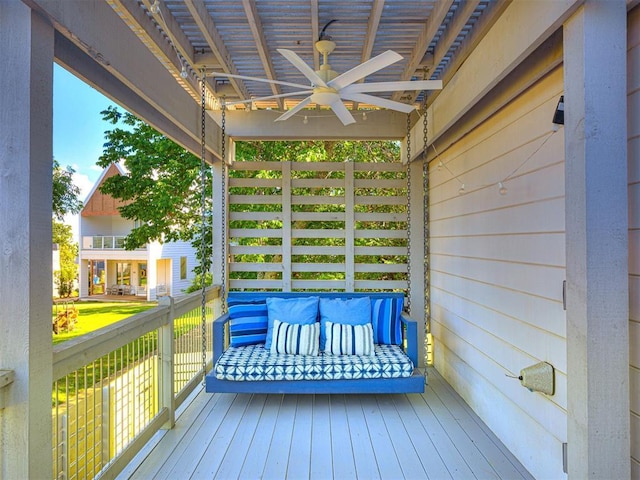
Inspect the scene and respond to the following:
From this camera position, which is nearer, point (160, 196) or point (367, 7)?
point (367, 7)

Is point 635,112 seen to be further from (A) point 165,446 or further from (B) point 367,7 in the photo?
(A) point 165,446

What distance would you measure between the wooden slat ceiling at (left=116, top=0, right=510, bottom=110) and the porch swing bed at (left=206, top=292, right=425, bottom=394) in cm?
209

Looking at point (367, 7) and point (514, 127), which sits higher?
point (367, 7)

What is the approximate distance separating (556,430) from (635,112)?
1577mm

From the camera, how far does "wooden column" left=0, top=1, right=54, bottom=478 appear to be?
4.67ft

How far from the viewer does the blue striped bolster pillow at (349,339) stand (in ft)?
10.9

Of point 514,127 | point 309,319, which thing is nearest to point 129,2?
point 514,127

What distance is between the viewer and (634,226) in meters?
1.47

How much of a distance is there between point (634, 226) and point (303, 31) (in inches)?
90.4

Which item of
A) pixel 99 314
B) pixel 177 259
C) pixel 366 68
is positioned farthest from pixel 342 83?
pixel 177 259

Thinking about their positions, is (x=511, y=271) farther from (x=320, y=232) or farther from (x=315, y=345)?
(x=320, y=232)

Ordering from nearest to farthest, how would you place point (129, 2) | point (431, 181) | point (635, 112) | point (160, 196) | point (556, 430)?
point (635, 112) → point (556, 430) → point (129, 2) → point (431, 181) → point (160, 196)

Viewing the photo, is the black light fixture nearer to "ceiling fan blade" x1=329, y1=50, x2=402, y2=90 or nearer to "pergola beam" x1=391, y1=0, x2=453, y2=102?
"ceiling fan blade" x1=329, y1=50, x2=402, y2=90

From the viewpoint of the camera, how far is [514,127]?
2.44 metres
